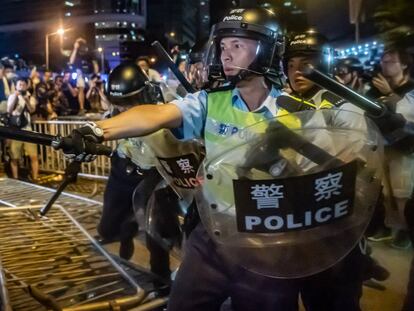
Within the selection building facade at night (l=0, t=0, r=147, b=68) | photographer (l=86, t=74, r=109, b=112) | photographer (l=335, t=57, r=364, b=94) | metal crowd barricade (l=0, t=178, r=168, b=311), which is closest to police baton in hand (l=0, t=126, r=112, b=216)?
metal crowd barricade (l=0, t=178, r=168, b=311)

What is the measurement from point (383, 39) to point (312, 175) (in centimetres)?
102

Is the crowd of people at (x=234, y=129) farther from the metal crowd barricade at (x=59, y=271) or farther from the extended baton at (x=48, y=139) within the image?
the metal crowd barricade at (x=59, y=271)

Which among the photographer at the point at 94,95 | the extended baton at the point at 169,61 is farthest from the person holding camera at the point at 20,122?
the extended baton at the point at 169,61

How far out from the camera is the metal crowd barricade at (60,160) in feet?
25.5

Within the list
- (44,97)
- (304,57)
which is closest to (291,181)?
(304,57)

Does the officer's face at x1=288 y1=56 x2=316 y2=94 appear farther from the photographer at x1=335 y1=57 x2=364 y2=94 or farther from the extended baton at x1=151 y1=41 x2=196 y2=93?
the photographer at x1=335 y1=57 x2=364 y2=94

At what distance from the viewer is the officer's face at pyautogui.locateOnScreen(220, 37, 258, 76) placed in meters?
2.23

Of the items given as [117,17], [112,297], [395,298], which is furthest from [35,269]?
[117,17]

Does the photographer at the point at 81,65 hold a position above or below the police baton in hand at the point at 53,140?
below

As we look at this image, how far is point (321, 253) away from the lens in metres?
1.89

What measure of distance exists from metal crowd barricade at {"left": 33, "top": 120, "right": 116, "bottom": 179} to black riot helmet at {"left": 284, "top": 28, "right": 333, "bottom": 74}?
4834mm

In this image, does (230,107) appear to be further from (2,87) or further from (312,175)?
(2,87)

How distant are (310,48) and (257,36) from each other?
1.14m

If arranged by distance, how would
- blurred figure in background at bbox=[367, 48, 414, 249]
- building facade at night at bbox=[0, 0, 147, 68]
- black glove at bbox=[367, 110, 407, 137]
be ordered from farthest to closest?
1. building facade at night at bbox=[0, 0, 147, 68]
2. blurred figure in background at bbox=[367, 48, 414, 249]
3. black glove at bbox=[367, 110, 407, 137]
